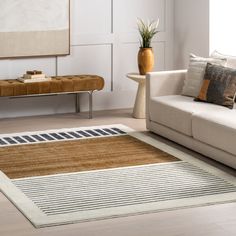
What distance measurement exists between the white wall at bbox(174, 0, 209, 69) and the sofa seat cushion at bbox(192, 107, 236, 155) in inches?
68.9

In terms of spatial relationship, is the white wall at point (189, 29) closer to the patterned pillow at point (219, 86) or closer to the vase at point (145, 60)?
the vase at point (145, 60)

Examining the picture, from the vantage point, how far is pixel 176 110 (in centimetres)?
666

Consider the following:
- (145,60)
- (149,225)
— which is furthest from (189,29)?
(149,225)

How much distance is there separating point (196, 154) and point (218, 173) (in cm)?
63

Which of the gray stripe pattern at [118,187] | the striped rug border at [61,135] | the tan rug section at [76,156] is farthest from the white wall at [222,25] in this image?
the gray stripe pattern at [118,187]

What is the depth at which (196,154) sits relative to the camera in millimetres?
6445

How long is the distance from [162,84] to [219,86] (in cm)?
70

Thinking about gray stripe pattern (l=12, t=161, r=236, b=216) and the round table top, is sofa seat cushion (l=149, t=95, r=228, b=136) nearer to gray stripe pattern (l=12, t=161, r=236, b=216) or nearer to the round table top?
gray stripe pattern (l=12, t=161, r=236, b=216)

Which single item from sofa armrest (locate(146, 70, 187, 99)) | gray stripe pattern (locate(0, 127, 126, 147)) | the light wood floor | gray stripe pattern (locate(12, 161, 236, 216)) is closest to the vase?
sofa armrest (locate(146, 70, 187, 99))

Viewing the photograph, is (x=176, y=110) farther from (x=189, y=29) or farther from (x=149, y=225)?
(x=149, y=225)

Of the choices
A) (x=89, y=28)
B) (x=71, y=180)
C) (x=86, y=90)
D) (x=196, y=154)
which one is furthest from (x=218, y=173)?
(x=89, y=28)

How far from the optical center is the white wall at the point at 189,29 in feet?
26.2

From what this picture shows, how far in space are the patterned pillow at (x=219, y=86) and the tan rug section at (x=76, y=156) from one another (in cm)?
65

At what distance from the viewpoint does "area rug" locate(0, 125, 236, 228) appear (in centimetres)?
507
